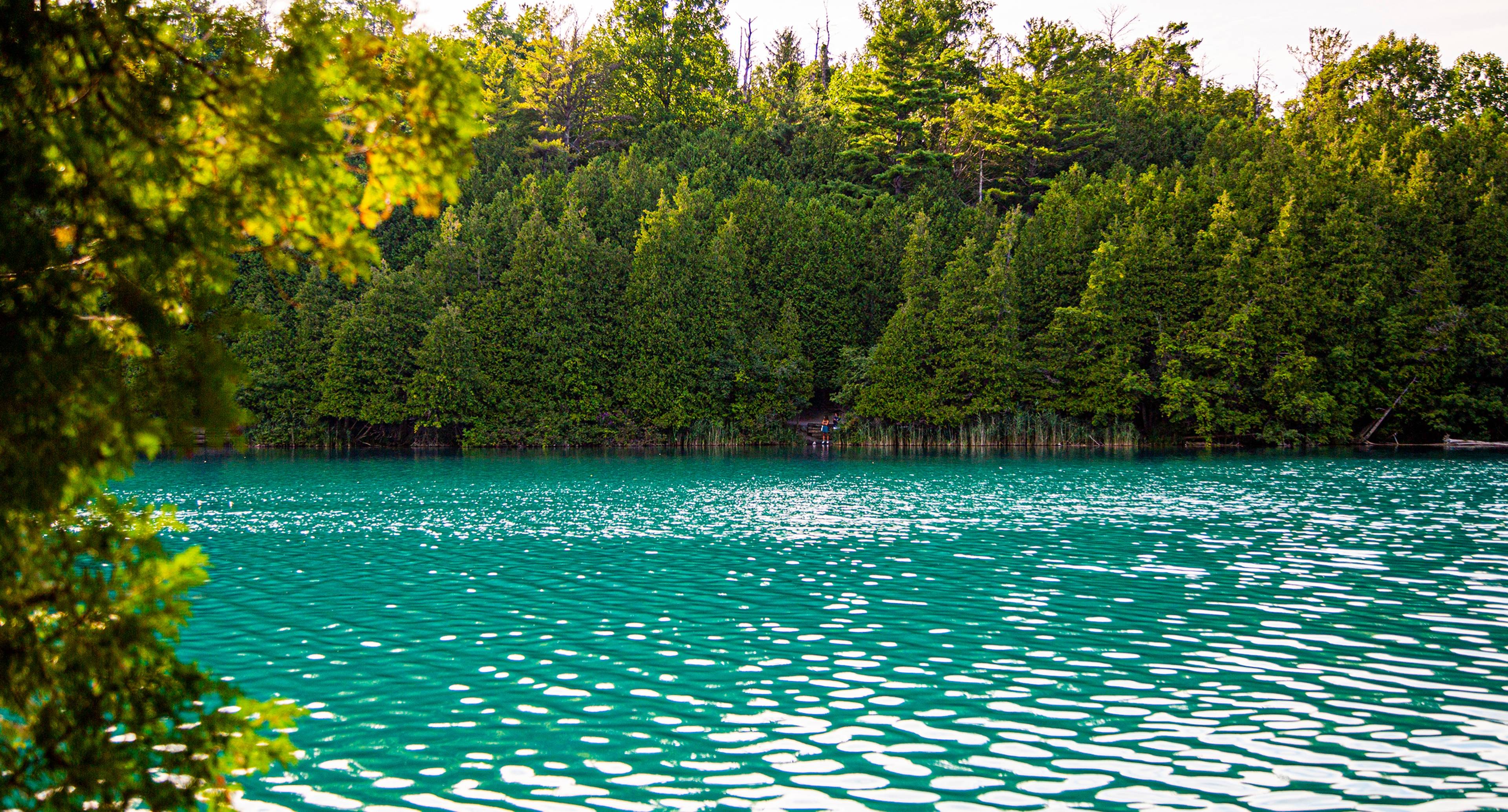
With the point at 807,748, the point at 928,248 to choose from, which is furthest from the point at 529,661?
the point at 928,248

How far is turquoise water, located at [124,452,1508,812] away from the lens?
806cm

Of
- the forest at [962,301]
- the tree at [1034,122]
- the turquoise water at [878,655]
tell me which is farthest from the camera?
the tree at [1034,122]

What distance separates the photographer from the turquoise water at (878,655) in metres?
8.06

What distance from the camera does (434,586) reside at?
1680 cm

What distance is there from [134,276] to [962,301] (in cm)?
5925

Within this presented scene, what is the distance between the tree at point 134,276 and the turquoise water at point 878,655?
3.77m

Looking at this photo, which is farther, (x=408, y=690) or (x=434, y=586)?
(x=434, y=586)

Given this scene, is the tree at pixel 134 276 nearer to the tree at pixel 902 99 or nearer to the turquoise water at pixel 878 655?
the turquoise water at pixel 878 655

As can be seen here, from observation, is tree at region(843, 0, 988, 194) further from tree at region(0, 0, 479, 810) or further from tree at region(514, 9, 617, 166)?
tree at region(0, 0, 479, 810)

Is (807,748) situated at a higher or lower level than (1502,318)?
lower

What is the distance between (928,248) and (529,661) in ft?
182

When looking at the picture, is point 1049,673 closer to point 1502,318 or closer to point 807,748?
point 807,748

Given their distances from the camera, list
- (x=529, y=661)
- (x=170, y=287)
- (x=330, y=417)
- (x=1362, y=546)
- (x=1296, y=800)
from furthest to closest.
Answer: (x=330, y=417) → (x=1362, y=546) → (x=529, y=661) → (x=1296, y=800) → (x=170, y=287)

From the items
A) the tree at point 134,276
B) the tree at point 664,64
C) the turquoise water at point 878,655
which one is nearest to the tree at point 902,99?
the tree at point 664,64
